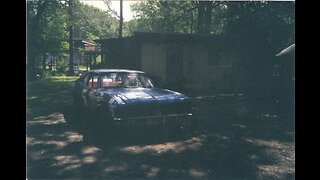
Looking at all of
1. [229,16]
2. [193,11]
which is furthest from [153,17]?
[229,16]

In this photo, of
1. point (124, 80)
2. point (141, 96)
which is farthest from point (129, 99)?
point (124, 80)

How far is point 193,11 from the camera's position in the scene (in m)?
10.3

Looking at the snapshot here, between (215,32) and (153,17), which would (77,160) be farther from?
(215,32)

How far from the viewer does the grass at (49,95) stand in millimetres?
8492

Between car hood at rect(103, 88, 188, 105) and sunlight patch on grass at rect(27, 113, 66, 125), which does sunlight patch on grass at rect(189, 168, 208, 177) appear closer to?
car hood at rect(103, 88, 188, 105)

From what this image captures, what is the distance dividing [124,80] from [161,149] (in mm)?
1958

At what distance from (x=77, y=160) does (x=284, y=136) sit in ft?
16.0

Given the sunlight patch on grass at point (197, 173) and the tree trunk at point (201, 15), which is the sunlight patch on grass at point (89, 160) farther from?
the tree trunk at point (201, 15)

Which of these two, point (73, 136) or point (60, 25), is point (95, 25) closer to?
point (73, 136)

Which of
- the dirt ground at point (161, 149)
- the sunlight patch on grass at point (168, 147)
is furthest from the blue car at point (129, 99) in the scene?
the sunlight patch on grass at point (168, 147)

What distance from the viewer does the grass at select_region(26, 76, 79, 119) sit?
27.9ft

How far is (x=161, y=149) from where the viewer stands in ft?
18.2

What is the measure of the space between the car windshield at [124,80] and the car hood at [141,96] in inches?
7.8

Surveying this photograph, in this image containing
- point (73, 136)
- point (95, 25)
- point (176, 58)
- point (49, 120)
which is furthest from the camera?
point (95, 25)
